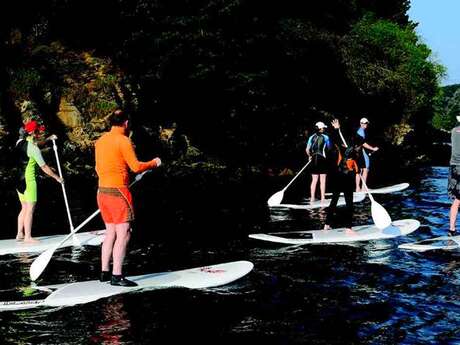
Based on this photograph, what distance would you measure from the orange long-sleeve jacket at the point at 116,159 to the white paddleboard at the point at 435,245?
6239 mm

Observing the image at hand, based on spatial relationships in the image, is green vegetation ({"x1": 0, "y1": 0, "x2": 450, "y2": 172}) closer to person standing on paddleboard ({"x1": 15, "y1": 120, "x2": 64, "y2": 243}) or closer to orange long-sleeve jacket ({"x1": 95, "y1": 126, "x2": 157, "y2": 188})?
person standing on paddleboard ({"x1": 15, "y1": 120, "x2": 64, "y2": 243})

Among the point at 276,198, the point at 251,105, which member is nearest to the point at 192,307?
the point at 276,198

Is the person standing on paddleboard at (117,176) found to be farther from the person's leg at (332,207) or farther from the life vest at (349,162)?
the person's leg at (332,207)

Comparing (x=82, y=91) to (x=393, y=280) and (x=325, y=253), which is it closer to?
(x=325, y=253)

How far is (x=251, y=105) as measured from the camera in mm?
35844

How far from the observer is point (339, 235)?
13.9m

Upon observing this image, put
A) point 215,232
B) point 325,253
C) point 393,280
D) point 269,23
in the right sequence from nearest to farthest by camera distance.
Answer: point 393,280, point 325,253, point 215,232, point 269,23

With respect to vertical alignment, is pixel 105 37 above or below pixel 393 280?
above

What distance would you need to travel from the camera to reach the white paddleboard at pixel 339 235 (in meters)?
13.6

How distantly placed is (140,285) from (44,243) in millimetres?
4318

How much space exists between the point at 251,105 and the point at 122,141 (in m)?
27.3

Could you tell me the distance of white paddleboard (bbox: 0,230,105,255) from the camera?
12.8 metres

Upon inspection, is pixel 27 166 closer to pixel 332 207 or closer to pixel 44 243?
pixel 44 243

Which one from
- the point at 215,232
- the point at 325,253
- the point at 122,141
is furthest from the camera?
the point at 215,232
